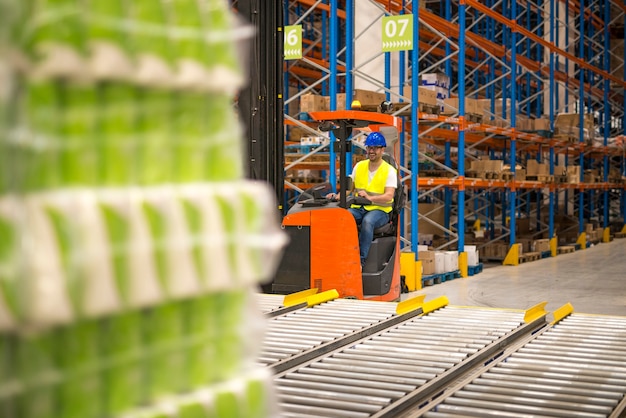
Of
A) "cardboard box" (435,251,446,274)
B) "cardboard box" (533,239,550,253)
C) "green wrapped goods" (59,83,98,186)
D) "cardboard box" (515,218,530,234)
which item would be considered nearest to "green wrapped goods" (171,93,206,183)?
"green wrapped goods" (59,83,98,186)

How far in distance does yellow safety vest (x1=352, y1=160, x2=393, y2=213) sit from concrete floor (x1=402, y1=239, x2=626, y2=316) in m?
1.72

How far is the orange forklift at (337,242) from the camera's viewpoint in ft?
28.7

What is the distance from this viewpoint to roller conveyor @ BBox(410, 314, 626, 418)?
3.88m

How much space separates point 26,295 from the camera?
1526 millimetres

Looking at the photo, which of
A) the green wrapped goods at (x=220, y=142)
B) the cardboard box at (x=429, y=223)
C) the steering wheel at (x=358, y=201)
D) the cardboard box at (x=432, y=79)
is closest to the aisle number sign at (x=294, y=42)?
the cardboard box at (x=432, y=79)

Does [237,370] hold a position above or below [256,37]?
below

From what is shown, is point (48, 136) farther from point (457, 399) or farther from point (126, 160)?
point (457, 399)

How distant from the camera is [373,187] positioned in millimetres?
9086

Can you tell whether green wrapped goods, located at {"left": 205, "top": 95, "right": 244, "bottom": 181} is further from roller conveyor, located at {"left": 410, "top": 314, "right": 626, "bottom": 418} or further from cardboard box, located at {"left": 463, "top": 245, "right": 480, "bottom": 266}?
cardboard box, located at {"left": 463, "top": 245, "right": 480, "bottom": 266}

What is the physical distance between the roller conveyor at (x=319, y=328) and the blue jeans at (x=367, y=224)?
7.01 ft

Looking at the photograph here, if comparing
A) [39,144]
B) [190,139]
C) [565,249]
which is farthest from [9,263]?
[565,249]

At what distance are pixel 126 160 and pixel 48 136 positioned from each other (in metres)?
0.19

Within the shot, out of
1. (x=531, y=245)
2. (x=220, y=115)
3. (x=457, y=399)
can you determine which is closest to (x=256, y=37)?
(x=457, y=399)

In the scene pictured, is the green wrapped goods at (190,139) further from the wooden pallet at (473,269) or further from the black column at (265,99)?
the wooden pallet at (473,269)
